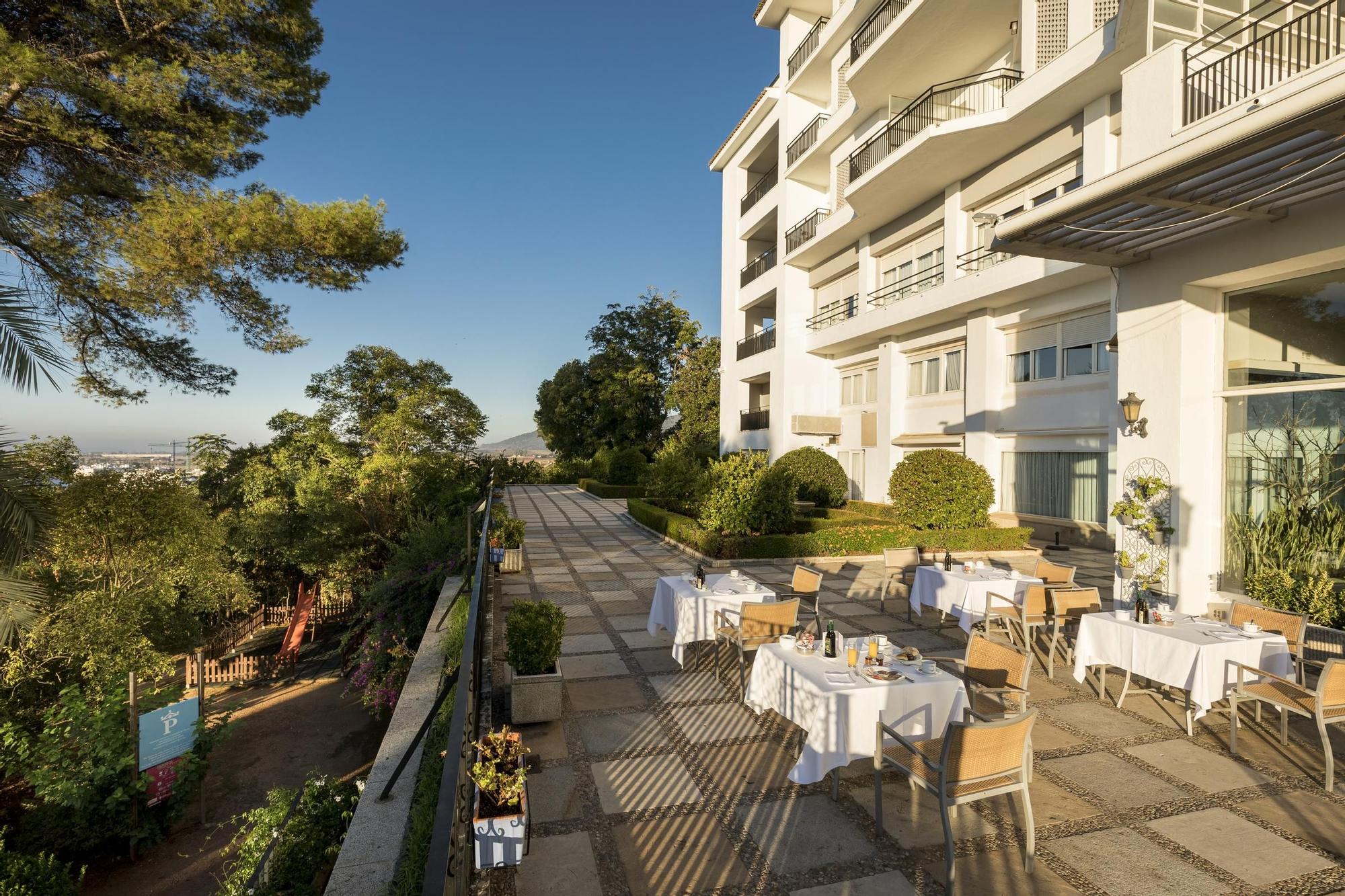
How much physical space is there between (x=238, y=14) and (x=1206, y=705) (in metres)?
15.5

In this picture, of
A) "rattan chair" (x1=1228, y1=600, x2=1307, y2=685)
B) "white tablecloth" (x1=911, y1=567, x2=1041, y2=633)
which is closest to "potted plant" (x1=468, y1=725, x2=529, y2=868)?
"white tablecloth" (x1=911, y1=567, x2=1041, y2=633)

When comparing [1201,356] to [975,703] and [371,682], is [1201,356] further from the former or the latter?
[371,682]

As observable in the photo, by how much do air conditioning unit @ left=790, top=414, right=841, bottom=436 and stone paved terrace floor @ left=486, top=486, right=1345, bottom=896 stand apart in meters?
15.9

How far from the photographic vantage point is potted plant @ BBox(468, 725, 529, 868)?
119 inches

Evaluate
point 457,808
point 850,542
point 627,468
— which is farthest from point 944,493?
point 627,468

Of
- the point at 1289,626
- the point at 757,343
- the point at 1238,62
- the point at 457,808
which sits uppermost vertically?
the point at 757,343

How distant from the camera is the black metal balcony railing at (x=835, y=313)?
20875 mm

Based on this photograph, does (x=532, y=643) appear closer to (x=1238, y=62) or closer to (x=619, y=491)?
(x=1238, y=62)

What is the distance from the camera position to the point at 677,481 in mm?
18781

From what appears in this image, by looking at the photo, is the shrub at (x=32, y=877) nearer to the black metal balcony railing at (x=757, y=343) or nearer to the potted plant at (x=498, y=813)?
the potted plant at (x=498, y=813)

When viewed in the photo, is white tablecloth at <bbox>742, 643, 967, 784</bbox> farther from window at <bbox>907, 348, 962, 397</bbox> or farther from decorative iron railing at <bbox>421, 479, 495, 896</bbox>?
window at <bbox>907, 348, 962, 397</bbox>

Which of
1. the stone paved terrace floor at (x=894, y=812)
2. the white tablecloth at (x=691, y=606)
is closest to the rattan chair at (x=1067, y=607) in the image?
the stone paved terrace floor at (x=894, y=812)

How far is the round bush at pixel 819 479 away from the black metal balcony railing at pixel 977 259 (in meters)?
6.47

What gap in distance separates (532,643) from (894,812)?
2934 millimetres
